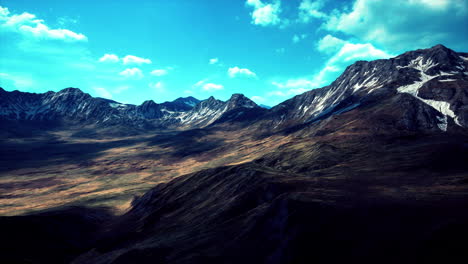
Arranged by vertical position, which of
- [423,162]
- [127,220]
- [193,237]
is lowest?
[127,220]

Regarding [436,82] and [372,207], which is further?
[436,82]

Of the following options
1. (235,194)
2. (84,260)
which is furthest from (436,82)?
(84,260)

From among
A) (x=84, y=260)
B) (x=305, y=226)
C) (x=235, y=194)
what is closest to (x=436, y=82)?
(x=235, y=194)

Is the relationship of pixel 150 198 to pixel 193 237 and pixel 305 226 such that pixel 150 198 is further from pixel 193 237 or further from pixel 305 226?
pixel 305 226

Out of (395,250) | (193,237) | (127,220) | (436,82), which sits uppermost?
(436,82)

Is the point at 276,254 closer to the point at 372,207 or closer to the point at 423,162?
the point at 372,207

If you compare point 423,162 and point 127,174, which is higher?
point 423,162

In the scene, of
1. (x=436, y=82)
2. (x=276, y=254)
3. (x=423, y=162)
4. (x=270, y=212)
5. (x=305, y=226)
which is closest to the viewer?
(x=276, y=254)

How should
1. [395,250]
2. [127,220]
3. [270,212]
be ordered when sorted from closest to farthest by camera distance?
[395,250], [270,212], [127,220]

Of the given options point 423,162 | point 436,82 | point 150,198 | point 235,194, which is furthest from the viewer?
point 436,82
